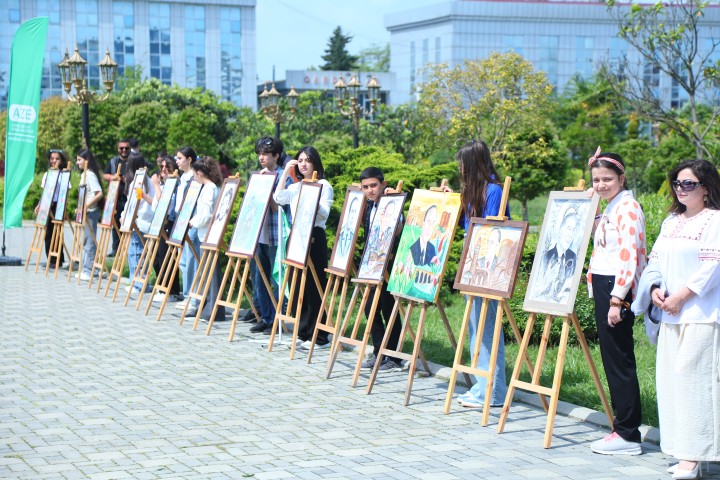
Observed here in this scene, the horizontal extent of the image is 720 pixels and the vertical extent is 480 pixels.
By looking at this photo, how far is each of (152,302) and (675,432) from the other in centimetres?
998

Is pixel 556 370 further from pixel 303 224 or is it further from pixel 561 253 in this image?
pixel 303 224

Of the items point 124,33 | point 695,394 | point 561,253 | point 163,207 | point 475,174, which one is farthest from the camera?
point 124,33

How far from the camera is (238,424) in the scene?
26.1 ft

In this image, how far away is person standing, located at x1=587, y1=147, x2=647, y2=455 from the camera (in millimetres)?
6961

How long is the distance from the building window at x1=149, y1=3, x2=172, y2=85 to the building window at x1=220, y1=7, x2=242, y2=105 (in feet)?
17.9

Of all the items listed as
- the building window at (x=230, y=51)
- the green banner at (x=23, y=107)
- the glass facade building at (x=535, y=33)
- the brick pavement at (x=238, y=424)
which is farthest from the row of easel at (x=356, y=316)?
the glass facade building at (x=535, y=33)

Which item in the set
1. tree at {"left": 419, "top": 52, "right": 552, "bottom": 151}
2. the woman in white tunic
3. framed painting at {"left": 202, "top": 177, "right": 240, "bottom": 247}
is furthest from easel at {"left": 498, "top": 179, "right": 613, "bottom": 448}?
tree at {"left": 419, "top": 52, "right": 552, "bottom": 151}

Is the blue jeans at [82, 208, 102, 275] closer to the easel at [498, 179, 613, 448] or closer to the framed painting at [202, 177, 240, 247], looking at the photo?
the framed painting at [202, 177, 240, 247]

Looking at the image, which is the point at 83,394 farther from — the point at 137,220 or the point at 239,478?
the point at 137,220

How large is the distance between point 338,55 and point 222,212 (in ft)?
343

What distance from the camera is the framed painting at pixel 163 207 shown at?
47.8 ft

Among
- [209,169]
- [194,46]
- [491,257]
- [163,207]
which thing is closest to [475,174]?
[491,257]

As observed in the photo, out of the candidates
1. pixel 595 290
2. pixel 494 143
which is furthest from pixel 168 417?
pixel 494 143

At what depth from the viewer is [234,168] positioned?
52.3 m
